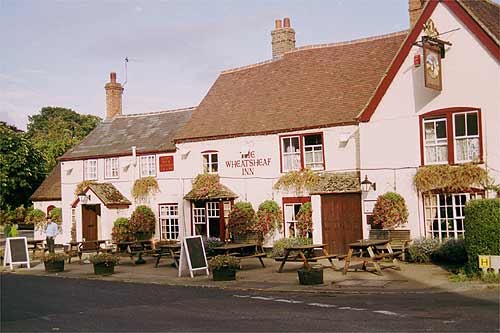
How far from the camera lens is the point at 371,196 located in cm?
2345

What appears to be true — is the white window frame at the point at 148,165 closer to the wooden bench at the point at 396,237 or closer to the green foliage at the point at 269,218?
the green foliage at the point at 269,218

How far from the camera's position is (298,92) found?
28297 millimetres

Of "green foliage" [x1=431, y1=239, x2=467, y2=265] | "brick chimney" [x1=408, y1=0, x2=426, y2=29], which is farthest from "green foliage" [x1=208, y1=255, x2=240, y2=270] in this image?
"brick chimney" [x1=408, y1=0, x2=426, y2=29]

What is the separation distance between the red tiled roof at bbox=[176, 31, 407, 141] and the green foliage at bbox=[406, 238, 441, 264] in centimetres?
562

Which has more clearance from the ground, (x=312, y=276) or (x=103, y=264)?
(x=103, y=264)

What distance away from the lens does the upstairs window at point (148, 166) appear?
32031mm

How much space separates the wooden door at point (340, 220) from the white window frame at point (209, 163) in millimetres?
6598

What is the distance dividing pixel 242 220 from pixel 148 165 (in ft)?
23.3

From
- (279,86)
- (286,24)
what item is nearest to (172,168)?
(279,86)

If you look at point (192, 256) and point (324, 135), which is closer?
point (192, 256)

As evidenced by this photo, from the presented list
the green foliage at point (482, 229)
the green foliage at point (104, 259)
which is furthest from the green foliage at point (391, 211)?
the green foliage at point (104, 259)

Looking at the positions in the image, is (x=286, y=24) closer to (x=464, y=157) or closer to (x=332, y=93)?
(x=332, y=93)

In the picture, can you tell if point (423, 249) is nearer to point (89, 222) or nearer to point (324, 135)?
point (324, 135)

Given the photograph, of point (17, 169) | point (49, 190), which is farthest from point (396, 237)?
point (49, 190)
